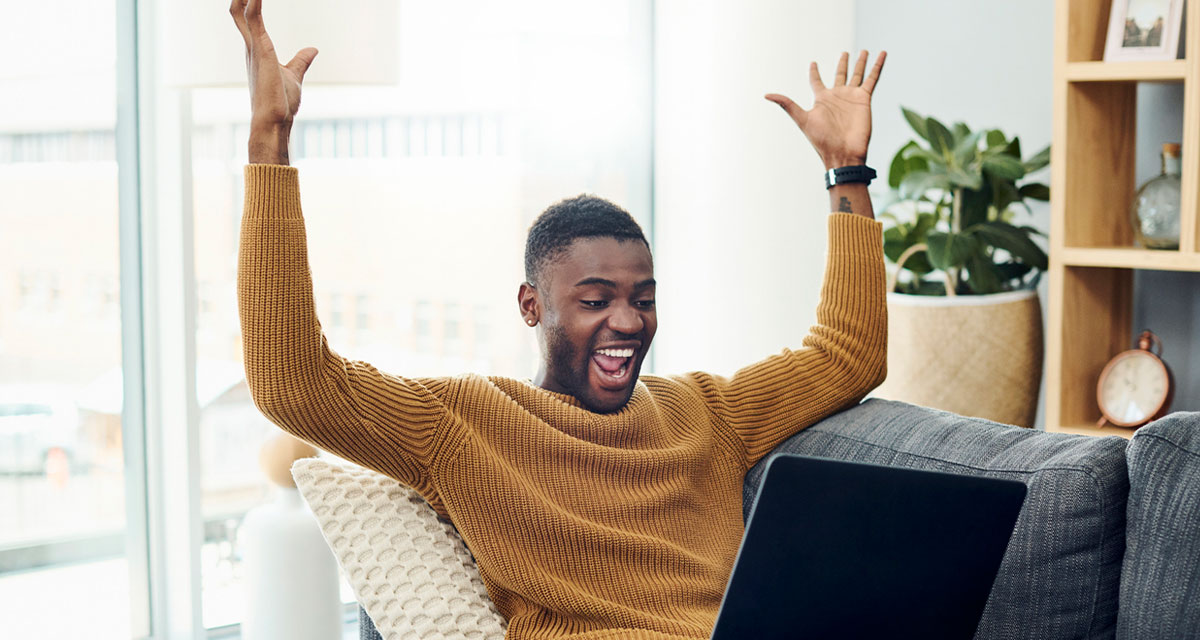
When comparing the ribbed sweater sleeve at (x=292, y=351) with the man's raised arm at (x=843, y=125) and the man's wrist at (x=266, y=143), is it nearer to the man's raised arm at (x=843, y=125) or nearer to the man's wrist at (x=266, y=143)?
the man's wrist at (x=266, y=143)

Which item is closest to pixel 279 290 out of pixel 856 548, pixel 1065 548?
pixel 856 548

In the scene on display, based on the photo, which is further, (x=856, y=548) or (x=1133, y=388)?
(x=1133, y=388)

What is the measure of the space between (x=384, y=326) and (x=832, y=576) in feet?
6.56

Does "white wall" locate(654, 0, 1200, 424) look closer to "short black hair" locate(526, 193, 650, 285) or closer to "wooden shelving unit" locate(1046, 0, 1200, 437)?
"wooden shelving unit" locate(1046, 0, 1200, 437)

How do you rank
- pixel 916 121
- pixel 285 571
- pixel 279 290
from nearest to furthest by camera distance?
pixel 279 290 → pixel 285 571 → pixel 916 121

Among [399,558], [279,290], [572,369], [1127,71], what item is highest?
[1127,71]

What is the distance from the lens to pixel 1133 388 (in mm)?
2119

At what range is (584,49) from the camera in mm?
3225

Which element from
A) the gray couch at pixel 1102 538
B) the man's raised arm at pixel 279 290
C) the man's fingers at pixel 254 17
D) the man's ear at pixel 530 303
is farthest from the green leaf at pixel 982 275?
the man's fingers at pixel 254 17

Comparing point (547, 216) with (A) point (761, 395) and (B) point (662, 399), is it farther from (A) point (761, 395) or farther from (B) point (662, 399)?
(A) point (761, 395)

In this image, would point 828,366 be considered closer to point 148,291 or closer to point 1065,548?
point 1065,548

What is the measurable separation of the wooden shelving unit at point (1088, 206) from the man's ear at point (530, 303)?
1.11 metres

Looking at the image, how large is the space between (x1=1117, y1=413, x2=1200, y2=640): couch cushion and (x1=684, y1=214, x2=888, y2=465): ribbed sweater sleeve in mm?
423

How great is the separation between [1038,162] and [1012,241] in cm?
17
